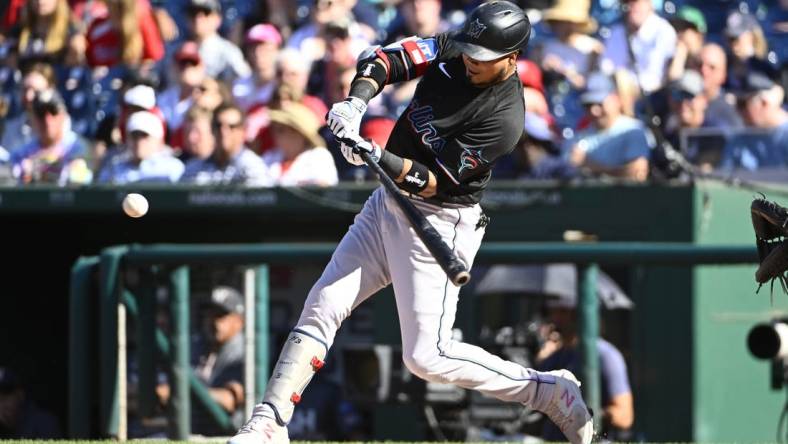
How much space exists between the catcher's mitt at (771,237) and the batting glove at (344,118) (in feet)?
4.70

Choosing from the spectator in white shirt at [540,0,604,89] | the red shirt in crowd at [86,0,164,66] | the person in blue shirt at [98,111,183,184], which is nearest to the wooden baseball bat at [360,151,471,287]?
the person in blue shirt at [98,111,183,184]

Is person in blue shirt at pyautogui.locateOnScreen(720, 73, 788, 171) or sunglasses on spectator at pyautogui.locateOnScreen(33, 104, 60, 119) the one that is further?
sunglasses on spectator at pyautogui.locateOnScreen(33, 104, 60, 119)

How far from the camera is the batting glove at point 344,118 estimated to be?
488 cm

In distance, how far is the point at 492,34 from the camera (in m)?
4.89

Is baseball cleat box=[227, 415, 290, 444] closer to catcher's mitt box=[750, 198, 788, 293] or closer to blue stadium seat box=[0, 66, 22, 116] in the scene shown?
catcher's mitt box=[750, 198, 788, 293]

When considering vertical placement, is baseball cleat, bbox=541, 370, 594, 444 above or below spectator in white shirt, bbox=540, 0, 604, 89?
below

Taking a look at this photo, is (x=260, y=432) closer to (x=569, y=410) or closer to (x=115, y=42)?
(x=569, y=410)

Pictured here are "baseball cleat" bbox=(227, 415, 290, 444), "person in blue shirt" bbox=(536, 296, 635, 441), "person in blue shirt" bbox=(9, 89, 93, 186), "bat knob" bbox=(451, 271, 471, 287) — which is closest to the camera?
"bat knob" bbox=(451, 271, 471, 287)

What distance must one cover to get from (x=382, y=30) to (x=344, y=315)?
215 inches

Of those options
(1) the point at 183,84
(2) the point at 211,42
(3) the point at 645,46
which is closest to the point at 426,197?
(3) the point at 645,46

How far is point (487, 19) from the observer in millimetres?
4957

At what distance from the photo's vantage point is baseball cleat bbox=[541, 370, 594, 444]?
5.33 meters

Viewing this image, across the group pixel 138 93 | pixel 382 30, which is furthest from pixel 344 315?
pixel 382 30

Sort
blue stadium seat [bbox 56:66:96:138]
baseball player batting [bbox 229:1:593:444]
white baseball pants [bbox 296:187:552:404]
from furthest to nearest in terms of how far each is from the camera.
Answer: blue stadium seat [bbox 56:66:96:138] < white baseball pants [bbox 296:187:552:404] < baseball player batting [bbox 229:1:593:444]
